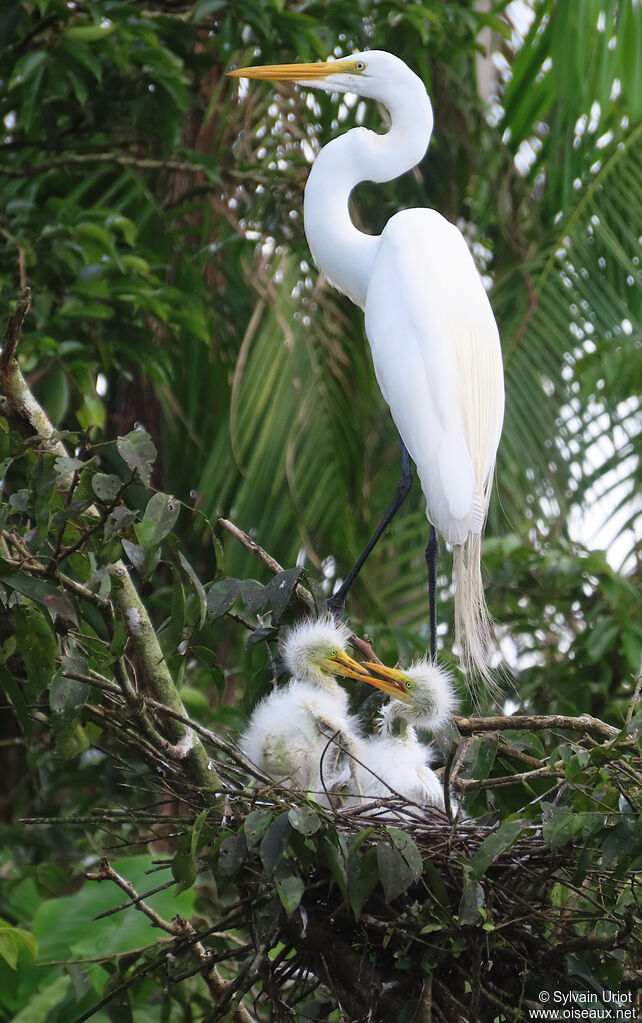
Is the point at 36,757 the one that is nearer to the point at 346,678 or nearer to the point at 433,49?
the point at 346,678

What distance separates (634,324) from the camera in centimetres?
355

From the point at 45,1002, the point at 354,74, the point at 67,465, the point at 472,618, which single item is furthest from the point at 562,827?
the point at 354,74

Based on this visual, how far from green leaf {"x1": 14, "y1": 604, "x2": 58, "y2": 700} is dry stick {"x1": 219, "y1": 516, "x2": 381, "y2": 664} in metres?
0.39

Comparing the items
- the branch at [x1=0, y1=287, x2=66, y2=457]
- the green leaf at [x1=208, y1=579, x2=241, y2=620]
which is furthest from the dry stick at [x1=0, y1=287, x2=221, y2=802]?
the green leaf at [x1=208, y1=579, x2=241, y2=620]

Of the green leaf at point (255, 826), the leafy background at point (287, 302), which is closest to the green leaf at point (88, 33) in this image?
the leafy background at point (287, 302)

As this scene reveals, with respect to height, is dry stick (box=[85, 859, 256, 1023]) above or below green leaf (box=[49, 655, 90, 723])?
below

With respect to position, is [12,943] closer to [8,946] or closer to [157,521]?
[8,946]

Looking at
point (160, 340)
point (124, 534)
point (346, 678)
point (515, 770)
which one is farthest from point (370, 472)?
point (124, 534)

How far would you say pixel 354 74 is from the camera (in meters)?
2.43

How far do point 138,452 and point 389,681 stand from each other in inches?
29.1

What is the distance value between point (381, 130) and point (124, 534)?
8.24ft

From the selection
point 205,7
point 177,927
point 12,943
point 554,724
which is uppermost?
point 205,7

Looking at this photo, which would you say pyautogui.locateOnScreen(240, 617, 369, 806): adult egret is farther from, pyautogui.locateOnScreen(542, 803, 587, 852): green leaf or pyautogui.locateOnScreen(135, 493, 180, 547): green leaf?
pyautogui.locateOnScreen(135, 493, 180, 547): green leaf

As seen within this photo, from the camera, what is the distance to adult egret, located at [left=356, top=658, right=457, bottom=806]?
1.75m
